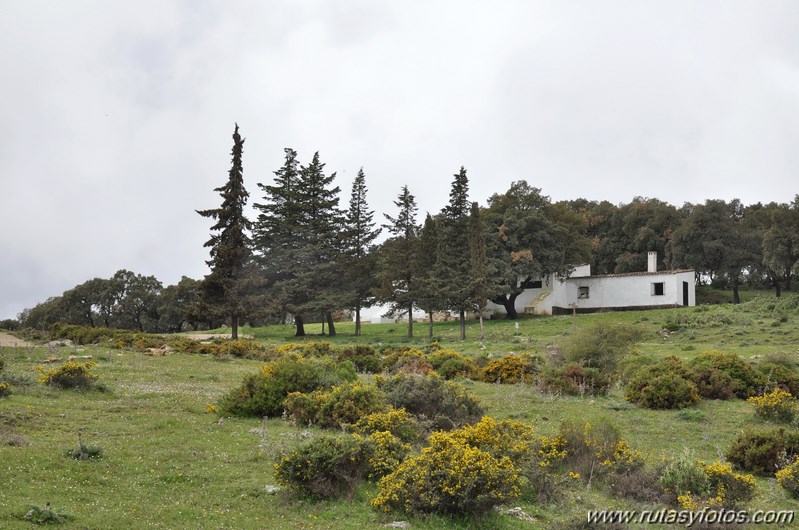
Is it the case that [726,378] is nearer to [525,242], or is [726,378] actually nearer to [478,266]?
[478,266]

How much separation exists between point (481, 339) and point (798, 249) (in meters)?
29.5

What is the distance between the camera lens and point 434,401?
14.1 metres

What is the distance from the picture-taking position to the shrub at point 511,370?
843 inches

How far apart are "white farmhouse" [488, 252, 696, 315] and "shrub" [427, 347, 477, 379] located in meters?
33.6

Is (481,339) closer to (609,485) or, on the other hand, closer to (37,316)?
(609,485)

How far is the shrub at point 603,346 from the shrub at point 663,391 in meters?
3.83

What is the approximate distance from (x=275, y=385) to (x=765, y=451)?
1015 cm

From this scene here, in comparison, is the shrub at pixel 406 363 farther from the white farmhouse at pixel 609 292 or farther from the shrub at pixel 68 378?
the white farmhouse at pixel 609 292

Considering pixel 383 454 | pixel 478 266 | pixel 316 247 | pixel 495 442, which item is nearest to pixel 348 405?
pixel 383 454

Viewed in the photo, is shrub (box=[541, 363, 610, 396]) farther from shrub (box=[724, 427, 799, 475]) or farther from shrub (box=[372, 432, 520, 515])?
shrub (box=[372, 432, 520, 515])

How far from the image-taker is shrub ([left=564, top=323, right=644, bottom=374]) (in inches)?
861

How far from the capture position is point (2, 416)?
11227 millimetres

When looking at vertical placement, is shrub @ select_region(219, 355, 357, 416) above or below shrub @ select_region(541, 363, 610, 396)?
above

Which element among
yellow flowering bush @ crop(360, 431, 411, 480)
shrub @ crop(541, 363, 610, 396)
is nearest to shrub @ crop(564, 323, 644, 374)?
shrub @ crop(541, 363, 610, 396)
